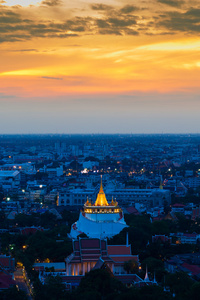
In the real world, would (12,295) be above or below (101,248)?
below

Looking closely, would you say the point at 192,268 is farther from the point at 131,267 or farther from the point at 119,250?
the point at 119,250

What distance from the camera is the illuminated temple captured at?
40.6m

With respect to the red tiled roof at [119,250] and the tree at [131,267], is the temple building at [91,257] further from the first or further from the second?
the tree at [131,267]

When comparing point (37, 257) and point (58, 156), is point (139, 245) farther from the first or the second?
point (58, 156)

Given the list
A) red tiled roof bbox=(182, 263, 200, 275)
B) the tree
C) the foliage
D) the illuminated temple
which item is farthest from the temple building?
the illuminated temple

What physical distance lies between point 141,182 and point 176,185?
5580 millimetres

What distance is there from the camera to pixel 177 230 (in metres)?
44.4

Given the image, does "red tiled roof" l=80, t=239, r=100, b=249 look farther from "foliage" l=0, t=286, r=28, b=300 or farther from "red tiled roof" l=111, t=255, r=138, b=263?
"foliage" l=0, t=286, r=28, b=300

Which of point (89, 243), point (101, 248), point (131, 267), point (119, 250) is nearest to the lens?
point (131, 267)

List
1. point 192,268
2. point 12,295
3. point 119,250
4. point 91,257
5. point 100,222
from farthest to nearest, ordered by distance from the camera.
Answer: point 100,222
point 119,250
point 91,257
point 192,268
point 12,295

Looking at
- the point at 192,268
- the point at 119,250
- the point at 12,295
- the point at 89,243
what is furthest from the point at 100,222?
the point at 12,295

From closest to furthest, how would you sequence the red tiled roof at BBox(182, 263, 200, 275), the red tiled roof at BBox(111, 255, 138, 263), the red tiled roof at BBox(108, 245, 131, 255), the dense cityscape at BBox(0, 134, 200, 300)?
1. the dense cityscape at BBox(0, 134, 200, 300)
2. the red tiled roof at BBox(182, 263, 200, 275)
3. the red tiled roof at BBox(111, 255, 138, 263)
4. the red tiled roof at BBox(108, 245, 131, 255)

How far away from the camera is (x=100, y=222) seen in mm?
41156

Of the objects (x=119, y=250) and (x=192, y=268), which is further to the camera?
(x=119, y=250)
